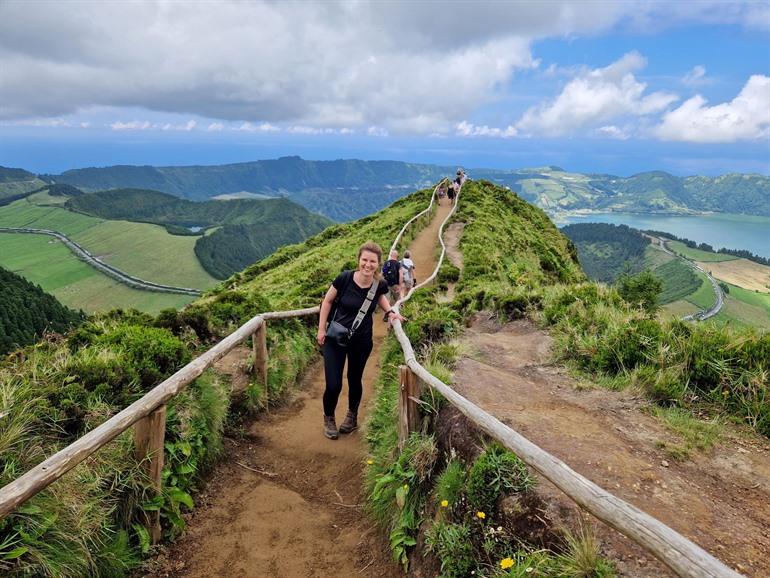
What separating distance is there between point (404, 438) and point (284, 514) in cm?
178

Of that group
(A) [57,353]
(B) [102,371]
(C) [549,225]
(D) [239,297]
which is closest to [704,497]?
(B) [102,371]

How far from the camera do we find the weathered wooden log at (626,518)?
2.50 meters

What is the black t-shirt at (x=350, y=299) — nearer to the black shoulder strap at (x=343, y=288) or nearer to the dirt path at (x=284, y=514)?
the black shoulder strap at (x=343, y=288)

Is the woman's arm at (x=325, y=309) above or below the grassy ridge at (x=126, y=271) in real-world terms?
above

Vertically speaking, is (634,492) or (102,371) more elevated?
(102,371)

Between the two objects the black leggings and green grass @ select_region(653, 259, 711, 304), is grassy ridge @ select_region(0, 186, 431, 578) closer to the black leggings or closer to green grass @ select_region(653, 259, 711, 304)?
the black leggings

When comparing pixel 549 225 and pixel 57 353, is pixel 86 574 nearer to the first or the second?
pixel 57 353

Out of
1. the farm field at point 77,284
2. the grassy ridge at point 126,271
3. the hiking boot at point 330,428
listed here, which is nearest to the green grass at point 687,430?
the hiking boot at point 330,428

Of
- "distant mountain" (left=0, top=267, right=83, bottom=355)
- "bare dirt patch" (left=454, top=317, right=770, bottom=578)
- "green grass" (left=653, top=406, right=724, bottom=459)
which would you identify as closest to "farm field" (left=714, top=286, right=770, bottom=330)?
"green grass" (left=653, top=406, right=724, bottom=459)

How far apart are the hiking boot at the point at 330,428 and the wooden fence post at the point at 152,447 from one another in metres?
3.15

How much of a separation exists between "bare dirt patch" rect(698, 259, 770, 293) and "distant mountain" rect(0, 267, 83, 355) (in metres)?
Answer: 196

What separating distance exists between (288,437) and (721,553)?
5935 mm

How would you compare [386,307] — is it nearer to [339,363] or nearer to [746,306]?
[339,363]

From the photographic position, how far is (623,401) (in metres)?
6.72
